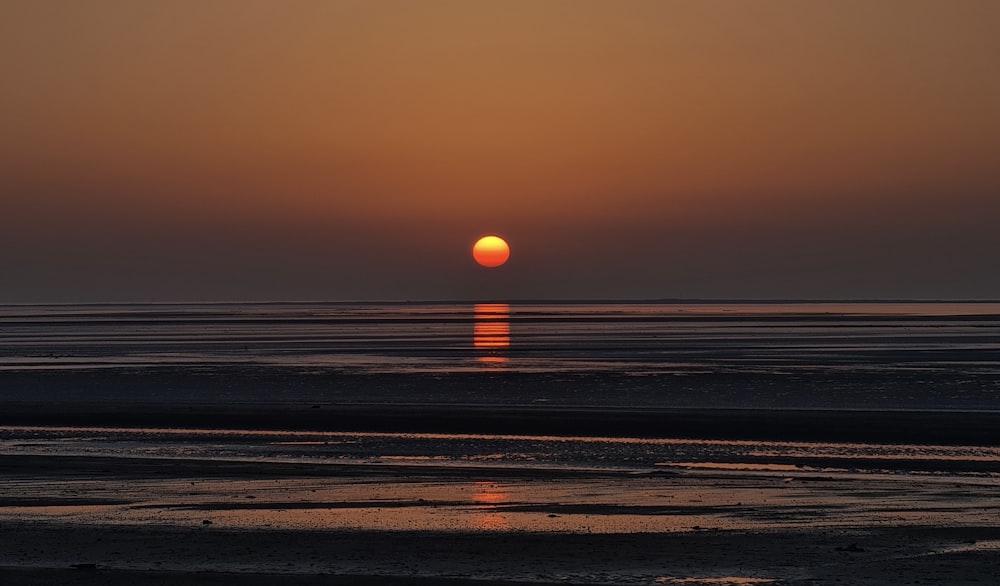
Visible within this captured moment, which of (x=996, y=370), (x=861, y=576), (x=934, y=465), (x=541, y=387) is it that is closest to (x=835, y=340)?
(x=996, y=370)

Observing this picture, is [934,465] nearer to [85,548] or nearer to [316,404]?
[85,548]

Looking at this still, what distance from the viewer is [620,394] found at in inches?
1426

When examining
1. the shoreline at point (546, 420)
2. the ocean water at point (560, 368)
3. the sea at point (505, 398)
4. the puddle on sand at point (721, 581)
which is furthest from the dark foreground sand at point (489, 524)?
the ocean water at point (560, 368)

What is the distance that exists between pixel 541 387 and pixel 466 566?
88.2 feet

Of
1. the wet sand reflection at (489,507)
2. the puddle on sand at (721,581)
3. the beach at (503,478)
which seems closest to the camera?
the puddle on sand at (721,581)

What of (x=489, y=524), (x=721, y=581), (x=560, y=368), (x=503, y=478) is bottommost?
(x=721, y=581)

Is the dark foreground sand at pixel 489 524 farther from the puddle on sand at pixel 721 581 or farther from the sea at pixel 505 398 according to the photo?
the sea at pixel 505 398

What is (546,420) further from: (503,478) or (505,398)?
(503,478)

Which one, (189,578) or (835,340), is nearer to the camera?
(189,578)

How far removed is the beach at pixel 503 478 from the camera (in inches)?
488

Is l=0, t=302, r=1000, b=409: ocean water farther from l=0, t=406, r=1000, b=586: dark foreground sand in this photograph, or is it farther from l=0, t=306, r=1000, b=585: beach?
l=0, t=406, r=1000, b=586: dark foreground sand

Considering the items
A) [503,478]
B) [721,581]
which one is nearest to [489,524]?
[721,581]

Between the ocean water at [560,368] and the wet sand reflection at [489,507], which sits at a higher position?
the ocean water at [560,368]

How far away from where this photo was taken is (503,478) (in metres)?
18.8
